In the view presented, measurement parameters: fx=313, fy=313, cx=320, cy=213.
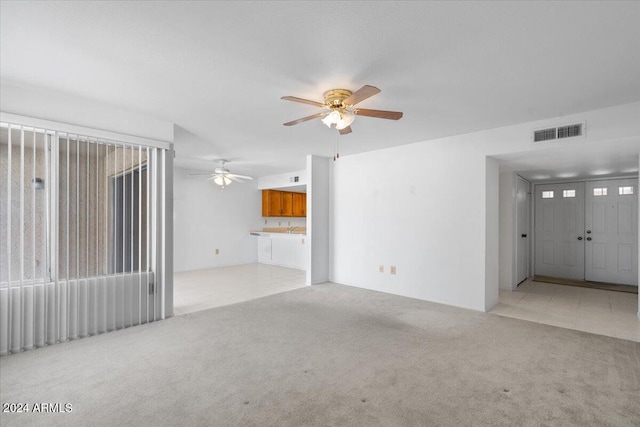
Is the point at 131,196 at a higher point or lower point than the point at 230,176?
lower

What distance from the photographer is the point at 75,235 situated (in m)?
3.14

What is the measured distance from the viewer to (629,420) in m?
1.92

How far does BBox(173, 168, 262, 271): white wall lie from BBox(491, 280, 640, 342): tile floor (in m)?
6.05

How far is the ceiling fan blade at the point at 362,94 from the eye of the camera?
7.47ft

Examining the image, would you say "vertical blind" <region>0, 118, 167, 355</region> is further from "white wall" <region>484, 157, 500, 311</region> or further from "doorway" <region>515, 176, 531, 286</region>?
"doorway" <region>515, 176, 531, 286</region>

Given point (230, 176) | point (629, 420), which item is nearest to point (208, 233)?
point (230, 176)

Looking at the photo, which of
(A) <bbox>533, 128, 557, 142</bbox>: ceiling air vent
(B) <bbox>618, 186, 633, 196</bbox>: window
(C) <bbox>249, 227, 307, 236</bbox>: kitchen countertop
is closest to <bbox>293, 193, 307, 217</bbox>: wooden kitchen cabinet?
(C) <bbox>249, 227, 307, 236</bbox>: kitchen countertop

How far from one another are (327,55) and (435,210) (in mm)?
3061

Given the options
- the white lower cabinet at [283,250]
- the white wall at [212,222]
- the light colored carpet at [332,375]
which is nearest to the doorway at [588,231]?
the light colored carpet at [332,375]

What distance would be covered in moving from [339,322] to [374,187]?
Result: 2.49 m

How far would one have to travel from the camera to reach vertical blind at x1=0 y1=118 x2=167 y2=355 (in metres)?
2.81

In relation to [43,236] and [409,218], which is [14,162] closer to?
[43,236]

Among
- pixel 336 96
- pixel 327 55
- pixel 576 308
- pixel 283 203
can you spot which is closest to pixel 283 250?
pixel 283 203

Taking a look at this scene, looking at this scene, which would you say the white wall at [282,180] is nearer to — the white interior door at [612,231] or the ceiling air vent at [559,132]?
the ceiling air vent at [559,132]
